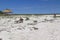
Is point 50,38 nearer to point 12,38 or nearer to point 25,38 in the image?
point 25,38

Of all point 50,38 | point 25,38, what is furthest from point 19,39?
point 50,38

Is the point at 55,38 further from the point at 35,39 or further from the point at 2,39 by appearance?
the point at 2,39

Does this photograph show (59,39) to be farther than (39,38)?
No

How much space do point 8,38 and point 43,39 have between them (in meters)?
0.47

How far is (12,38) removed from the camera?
2.24 metres

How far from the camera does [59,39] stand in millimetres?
2150

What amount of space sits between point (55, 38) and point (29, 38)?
1.16 ft

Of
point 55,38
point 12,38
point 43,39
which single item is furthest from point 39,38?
point 12,38

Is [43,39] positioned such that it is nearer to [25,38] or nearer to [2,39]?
[25,38]

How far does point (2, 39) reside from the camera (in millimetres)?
2244

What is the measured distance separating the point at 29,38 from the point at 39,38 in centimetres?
14

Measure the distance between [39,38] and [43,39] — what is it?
2.8 inches

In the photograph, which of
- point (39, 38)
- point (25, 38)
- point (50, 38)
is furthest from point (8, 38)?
point (50, 38)

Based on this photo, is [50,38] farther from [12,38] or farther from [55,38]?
[12,38]
